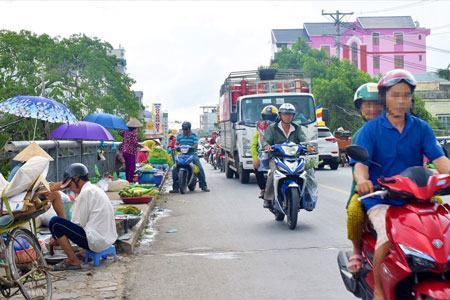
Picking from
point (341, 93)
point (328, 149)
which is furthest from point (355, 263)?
point (341, 93)

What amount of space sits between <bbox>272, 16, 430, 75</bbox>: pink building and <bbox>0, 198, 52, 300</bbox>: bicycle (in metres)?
79.2

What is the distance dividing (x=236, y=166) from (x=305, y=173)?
11.0 meters

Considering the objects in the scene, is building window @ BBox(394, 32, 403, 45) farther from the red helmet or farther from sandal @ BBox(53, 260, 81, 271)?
the red helmet

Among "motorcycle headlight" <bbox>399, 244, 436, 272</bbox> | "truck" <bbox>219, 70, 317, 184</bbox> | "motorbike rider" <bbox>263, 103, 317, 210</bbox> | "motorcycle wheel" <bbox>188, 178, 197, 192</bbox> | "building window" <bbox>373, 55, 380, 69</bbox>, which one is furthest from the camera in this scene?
"building window" <bbox>373, 55, 380, 69</bbox>

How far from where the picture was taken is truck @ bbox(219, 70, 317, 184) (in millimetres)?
18875

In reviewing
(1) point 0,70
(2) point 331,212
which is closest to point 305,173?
(2) point 331,212

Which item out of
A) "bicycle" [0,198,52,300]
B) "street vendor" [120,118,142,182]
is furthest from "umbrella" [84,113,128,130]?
"bicycle" [0,198,52,300]

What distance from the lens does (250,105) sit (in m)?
19.1

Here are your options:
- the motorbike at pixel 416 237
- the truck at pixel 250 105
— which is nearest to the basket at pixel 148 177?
the truck at pixel 250 105

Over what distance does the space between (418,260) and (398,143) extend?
1115mm

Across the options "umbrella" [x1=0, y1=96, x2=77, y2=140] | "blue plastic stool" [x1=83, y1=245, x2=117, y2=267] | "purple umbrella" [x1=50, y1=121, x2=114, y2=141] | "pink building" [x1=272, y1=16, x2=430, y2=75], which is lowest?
"blue plastic stool" [x1=83, y1=245, x2=117, y2=267]

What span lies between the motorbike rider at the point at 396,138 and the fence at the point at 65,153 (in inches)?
238

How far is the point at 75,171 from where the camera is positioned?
24.8ft

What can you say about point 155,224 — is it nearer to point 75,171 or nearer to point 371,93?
point 75,171
